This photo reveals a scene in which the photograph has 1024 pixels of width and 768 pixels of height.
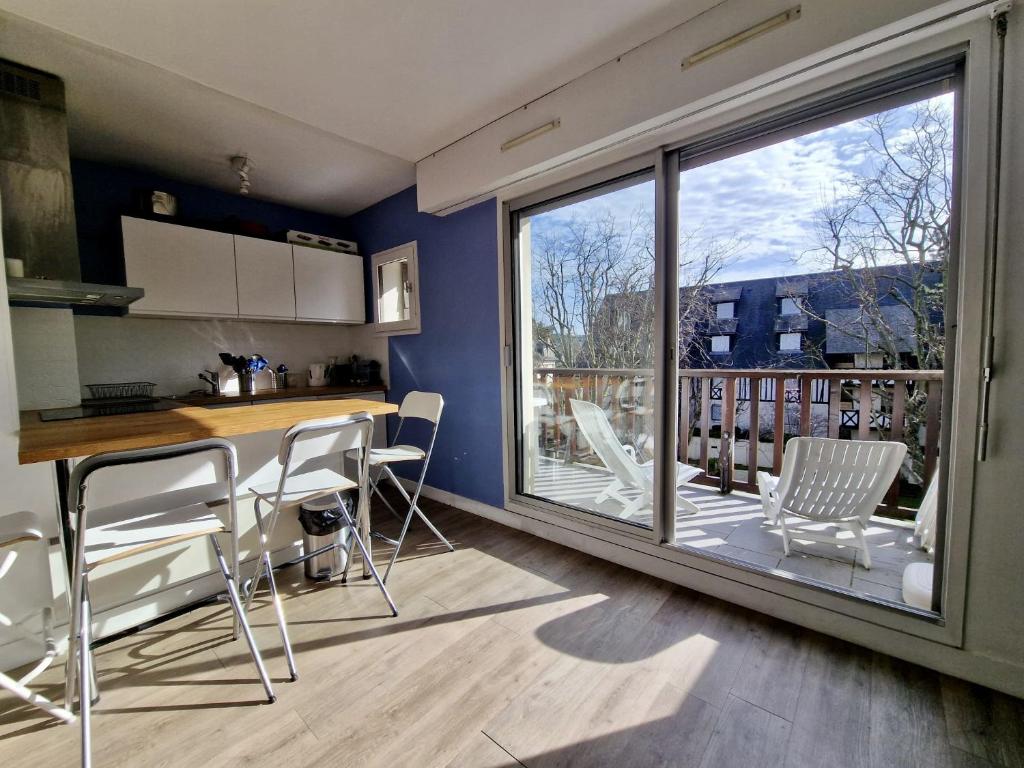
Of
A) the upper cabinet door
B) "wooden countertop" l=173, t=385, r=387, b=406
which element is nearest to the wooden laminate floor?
"wooden countertop" l=173, t=385, r=387, b=406

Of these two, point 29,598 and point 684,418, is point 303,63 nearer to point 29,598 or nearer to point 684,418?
point 29,598

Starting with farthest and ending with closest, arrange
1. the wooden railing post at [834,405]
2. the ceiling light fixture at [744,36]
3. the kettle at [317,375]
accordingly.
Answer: the kettle at [317,375] < the wooden railing post at [834,405] < the ceiling light fixture at [744,36]

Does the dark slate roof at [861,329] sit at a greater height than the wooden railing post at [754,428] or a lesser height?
greater

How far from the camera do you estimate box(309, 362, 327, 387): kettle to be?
12.8ft

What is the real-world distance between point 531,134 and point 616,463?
6.76ft

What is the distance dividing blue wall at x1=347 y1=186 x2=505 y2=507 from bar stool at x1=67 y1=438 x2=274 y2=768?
1694 mm

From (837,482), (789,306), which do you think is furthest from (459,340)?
(837,482)

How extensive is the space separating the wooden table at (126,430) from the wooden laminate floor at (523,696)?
1.86 feet

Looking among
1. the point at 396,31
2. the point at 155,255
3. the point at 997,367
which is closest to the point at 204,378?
the point at 155,255

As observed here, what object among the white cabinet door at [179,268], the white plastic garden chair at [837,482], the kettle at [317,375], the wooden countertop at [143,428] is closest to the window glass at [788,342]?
the white plastic garden chair at [837,482]

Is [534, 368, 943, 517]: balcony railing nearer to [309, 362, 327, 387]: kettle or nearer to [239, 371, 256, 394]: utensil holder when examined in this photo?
[309, 362, 327, 387]: kettle

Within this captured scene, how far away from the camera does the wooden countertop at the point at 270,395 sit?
118 inches

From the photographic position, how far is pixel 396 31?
68.1 inches

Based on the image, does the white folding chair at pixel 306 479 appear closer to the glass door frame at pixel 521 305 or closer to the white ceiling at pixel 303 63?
the glass door frame at pixel 521 305
